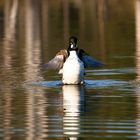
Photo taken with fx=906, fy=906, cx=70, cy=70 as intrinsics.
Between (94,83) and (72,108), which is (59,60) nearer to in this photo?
(94,83)

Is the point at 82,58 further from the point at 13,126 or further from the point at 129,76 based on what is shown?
the point at 13,126

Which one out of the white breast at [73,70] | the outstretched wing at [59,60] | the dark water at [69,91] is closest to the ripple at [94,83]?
the dark water at [69,91]

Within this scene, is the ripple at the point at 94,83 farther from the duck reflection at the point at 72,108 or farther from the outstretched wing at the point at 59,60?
the outstretched wing at the point at 59,60

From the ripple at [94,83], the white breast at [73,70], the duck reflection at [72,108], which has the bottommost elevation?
the duck reflection at [72,108]

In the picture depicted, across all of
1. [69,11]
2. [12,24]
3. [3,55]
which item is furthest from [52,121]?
[69,11]

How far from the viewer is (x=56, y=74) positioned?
20281 millimetres

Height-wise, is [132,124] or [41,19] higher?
[41,19]

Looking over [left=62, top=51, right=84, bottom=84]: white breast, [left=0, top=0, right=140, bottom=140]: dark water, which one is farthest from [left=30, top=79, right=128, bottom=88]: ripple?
[left=62, top=51, right=84, bottom=84]: white breast

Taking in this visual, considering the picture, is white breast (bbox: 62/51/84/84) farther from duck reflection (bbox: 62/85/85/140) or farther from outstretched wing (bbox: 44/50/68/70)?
outstretched wing (bbox: 44/50/68/70)

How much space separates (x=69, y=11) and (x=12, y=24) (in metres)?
8.62

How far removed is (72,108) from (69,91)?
8.72 ft

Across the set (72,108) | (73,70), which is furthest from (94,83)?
(72,108)

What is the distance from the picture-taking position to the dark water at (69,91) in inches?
484

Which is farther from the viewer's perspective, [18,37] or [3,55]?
[18,37]
